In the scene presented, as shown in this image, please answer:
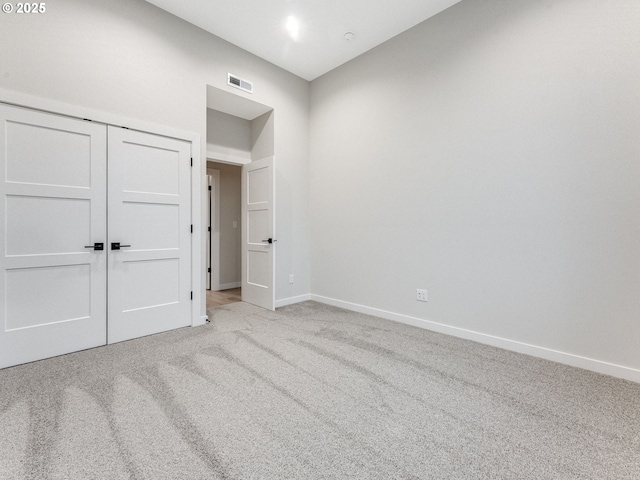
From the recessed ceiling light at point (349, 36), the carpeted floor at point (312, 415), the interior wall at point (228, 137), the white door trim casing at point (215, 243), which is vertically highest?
the recessed ceiling light at point (349, 36)

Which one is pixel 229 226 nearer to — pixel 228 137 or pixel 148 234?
pixel 228 137

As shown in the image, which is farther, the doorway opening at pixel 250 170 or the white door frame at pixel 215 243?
the white door frame at pixel 215 243

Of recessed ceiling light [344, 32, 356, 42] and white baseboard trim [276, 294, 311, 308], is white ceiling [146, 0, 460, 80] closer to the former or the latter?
recessed ceiling light [344, 32, 356, 42]

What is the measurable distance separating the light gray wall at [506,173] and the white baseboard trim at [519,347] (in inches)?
1.8

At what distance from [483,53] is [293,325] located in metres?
3.40

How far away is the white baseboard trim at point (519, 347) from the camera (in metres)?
2.16

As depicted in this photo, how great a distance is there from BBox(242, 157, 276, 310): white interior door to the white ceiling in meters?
1.42

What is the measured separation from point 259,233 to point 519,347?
3.25 meters

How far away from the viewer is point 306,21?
10.5ft

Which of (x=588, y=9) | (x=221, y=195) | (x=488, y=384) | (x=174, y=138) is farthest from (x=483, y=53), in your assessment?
(x=221, y=195)

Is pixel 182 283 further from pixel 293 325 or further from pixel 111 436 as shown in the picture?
pixel 111 436

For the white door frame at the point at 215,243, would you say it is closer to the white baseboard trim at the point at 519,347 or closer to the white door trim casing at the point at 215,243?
the white door trim casing at the point at 215,243

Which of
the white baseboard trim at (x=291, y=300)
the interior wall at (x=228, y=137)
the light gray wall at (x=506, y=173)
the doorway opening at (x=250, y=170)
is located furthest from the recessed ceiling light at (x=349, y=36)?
the white baseboard trim at (x=291, y=300)

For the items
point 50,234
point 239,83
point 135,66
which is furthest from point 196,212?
point 239,83
